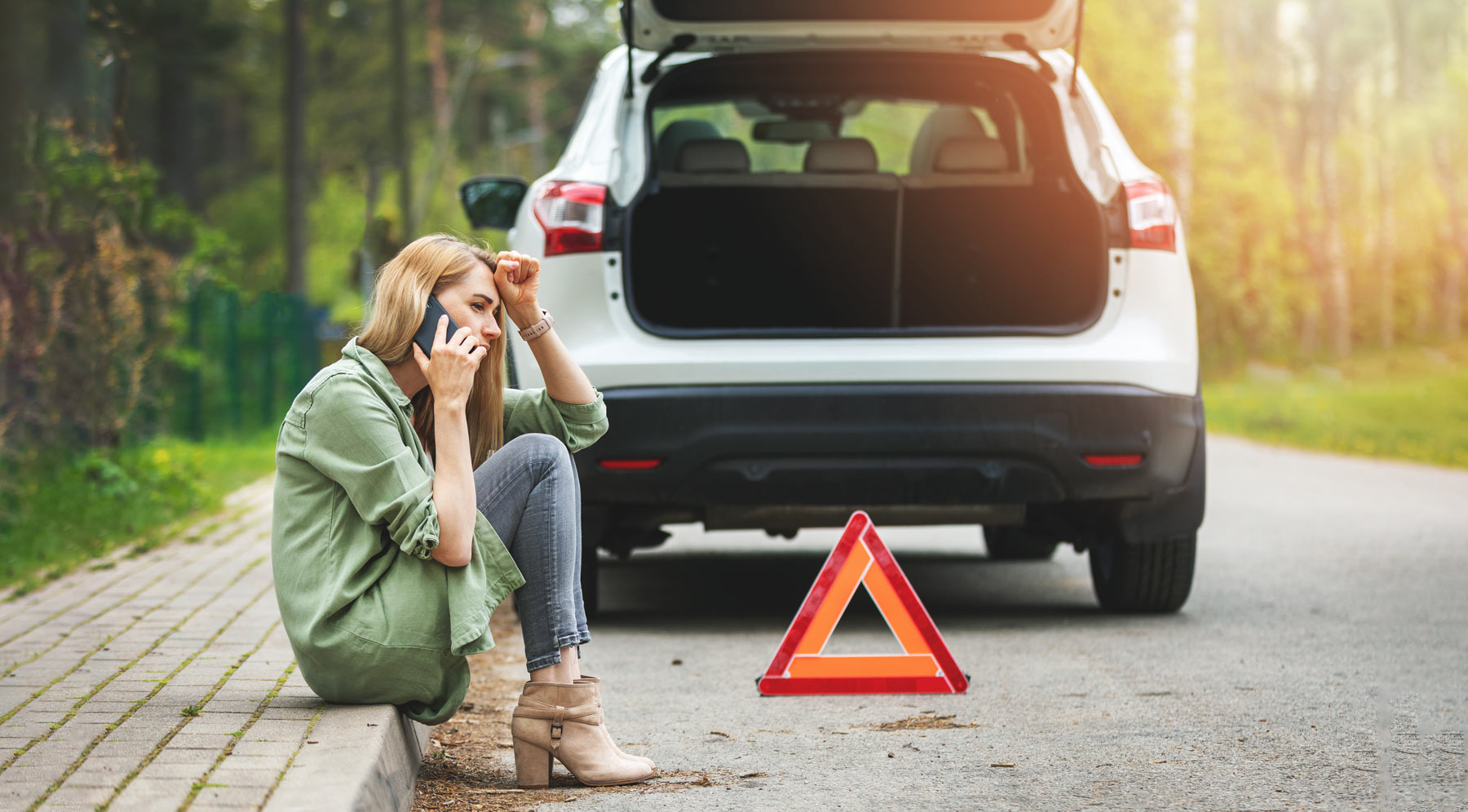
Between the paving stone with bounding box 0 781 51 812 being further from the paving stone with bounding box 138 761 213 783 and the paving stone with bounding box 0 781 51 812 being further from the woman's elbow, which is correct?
the woman's elbow

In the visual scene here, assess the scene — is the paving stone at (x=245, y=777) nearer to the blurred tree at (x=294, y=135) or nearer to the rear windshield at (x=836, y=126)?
the rear windshield at (x=836, y=126)

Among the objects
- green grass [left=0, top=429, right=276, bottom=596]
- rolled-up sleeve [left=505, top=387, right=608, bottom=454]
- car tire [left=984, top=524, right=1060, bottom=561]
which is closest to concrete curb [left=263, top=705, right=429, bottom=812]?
rolled-up sleeve [left=505, top=387, right=608, bottom=454]

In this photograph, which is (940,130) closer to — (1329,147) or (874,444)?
(874,444)

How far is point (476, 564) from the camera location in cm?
355

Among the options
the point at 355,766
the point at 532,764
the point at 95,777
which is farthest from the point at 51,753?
the point at 532,764

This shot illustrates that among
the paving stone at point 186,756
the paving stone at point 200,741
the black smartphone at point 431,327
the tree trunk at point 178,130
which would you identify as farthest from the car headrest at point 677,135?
the tree trunk at point 178,130

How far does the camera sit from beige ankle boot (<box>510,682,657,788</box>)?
3.60 m

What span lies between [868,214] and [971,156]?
0.70m

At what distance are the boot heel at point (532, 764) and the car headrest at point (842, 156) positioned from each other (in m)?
2.90

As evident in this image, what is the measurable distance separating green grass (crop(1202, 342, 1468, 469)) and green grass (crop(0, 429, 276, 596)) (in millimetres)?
10533

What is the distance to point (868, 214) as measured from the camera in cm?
652

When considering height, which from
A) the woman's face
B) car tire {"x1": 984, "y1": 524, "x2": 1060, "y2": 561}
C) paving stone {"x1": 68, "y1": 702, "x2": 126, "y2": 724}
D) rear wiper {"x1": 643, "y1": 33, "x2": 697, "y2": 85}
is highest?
rear wiper {"x1": 643, "y1": 33, "x2": 697, "y2": 85}

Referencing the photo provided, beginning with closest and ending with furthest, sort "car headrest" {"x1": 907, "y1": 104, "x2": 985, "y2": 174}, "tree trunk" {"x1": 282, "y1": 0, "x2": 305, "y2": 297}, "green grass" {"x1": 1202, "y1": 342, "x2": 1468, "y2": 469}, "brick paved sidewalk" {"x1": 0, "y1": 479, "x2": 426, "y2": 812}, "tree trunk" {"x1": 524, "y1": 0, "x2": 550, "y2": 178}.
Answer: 1. "brick paved sidewalk" {"x1": 0, "y1": 479, "x2": 426, "y2": 812}
2. "car headrest" {"x1": 907, "y1": 104, "x2": 985, "y2": 174}
3. "green grass" {"x1": 1202, "y1": 342, "x2": 1468, "y2": 469}
4. "tree trunk" {"x1": 282, "y1": 0, "x2": 305, "y2": 297}
5. "tree trunk" {"x1": 524, "y1": 0, "x2": 550, "y2": 178}

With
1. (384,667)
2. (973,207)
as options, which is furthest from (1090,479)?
(384,667)
